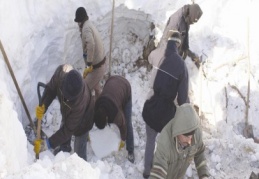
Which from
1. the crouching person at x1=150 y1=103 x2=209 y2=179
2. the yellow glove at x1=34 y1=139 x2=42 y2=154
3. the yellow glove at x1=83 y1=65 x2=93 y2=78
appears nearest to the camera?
the crouching person at x1=150 y1=103 x2=209 y2=179

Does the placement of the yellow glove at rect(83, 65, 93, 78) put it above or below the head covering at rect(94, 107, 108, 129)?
above

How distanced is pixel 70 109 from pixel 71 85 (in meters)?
0.41

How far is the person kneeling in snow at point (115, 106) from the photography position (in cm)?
497

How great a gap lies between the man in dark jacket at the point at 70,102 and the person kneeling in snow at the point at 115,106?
0.44 feet

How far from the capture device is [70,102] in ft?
15.4

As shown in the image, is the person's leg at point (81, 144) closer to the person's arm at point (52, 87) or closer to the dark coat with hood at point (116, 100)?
the dark coat with hood at point (116, 100)

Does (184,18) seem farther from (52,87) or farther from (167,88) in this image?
(52,87)

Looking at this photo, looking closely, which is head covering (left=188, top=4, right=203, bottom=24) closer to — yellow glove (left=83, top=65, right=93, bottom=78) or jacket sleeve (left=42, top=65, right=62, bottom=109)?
yellow glove (left=83, top=65, right=93, bottom=78)

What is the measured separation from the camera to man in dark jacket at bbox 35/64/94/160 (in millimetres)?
4531

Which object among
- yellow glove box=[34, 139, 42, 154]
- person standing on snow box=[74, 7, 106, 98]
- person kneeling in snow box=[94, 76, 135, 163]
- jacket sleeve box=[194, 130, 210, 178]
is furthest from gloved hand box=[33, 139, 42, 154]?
jacket sleeve box=[194, 130, 210, 178]

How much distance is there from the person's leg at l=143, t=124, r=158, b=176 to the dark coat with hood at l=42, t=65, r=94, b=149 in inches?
34.1

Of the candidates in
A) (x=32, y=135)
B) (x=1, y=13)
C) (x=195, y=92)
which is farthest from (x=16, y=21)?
(x=195, y=92)

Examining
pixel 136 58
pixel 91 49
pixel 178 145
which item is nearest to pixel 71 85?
pixel 178 145

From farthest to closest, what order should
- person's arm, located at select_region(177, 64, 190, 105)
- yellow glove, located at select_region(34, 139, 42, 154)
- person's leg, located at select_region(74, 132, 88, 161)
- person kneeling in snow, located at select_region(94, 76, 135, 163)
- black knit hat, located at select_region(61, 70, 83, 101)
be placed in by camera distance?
person's leg, located at select_region(74, 132, 88, 161) < yellow glove, located at select_region(34, 139, 42, 154) < person kneeling in snow, located at select_region(94, 76, 135, 163) < person's arm, located at select_region(177, 64, 190, 105) < black knit hat, located at select_region(61, 70, 83, 101)
